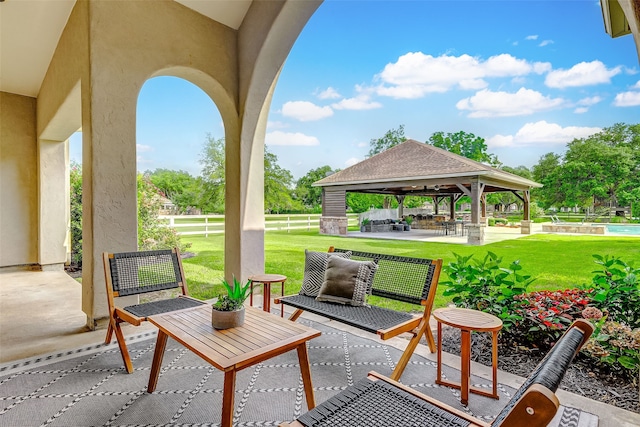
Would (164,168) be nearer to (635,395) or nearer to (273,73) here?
→ (273,73)

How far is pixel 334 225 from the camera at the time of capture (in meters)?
14.1

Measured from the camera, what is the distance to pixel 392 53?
20828 millimetres

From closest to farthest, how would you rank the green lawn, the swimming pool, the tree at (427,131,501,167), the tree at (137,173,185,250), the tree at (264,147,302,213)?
the green lawn < the tree at (137,173,185,250) < the swimming pool < the tree at (264,147,302,213) < the tree at (427,131,501,167)

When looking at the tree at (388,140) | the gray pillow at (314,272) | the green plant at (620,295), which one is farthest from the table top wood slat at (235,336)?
the tree at (388,140)

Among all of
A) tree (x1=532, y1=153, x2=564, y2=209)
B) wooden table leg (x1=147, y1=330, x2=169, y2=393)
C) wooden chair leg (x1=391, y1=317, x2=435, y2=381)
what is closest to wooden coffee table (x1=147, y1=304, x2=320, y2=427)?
wooden table leg (x1=147, y1=330, x2=169, y2=393)

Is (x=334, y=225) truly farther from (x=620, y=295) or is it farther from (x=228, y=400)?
(x=228, y=400)

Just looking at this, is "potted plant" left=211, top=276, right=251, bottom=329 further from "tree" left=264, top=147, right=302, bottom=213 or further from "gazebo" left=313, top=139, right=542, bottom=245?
"tree" left=264, top=147, right=302, bottom=213

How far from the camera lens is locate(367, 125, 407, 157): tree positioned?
91.0 feet

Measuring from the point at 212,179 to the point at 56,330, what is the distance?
1233cm

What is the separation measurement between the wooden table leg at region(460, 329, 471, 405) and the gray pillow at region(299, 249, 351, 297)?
56.2 inches

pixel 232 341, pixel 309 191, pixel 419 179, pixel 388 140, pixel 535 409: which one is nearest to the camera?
pixel 535 409

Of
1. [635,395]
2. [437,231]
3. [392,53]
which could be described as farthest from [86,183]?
[392,53]

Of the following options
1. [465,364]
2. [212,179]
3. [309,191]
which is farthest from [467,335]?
[309,191]

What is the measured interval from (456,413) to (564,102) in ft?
86.7
